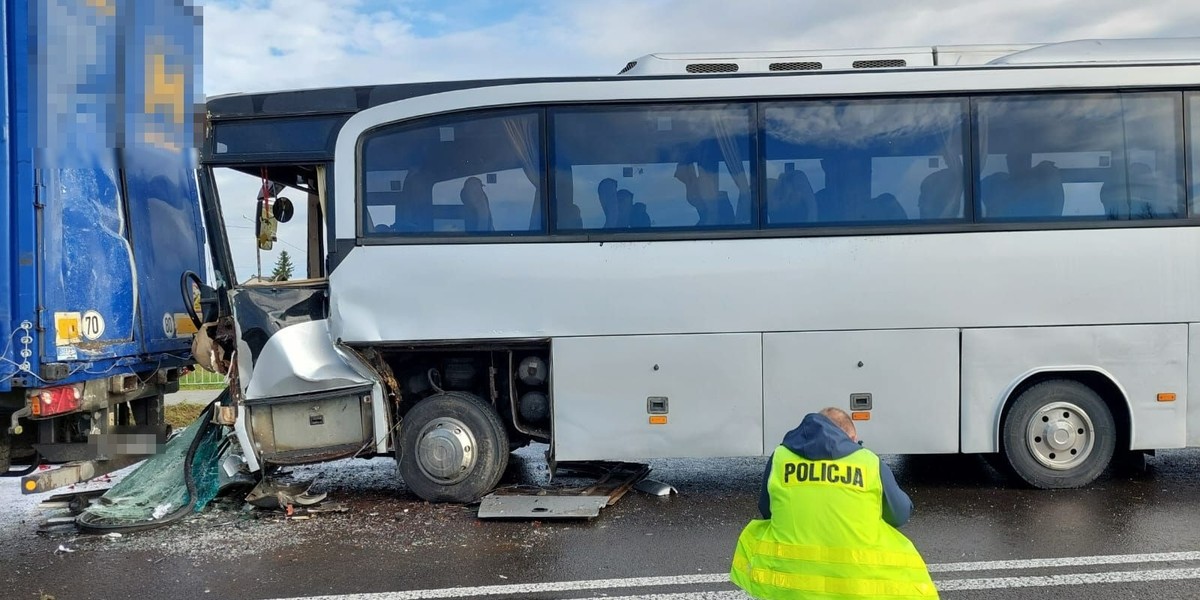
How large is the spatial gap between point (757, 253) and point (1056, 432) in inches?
108

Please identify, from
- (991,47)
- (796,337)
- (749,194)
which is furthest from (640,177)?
(991,47)

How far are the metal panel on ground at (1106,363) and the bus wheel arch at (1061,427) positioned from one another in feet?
0.36

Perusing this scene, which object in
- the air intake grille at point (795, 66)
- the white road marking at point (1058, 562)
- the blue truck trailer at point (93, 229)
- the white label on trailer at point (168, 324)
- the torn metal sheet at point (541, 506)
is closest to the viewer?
the white road marking at point (1058, 562)

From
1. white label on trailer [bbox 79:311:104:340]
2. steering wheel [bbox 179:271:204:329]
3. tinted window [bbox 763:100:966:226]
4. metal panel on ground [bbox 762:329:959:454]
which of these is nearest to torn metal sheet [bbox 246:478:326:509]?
steering wheel [bbox 179:271:204:329]

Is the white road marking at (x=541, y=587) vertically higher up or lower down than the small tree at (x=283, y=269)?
lower down

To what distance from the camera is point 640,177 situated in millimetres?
6672

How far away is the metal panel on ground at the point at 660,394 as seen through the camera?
6621 millimetres

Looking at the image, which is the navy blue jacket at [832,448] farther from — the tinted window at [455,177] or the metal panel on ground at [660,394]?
the tinted window at [455,177]

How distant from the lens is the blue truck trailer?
574 cm

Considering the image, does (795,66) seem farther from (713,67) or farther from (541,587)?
(541,587)

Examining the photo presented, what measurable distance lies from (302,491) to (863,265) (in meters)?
4.85

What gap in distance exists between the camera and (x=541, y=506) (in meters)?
6.43

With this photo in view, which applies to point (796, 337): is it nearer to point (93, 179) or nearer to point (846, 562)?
point (846, 562)

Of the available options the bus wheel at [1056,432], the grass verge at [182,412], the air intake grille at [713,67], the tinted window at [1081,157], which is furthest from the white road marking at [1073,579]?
the grass verge at [182,412]
